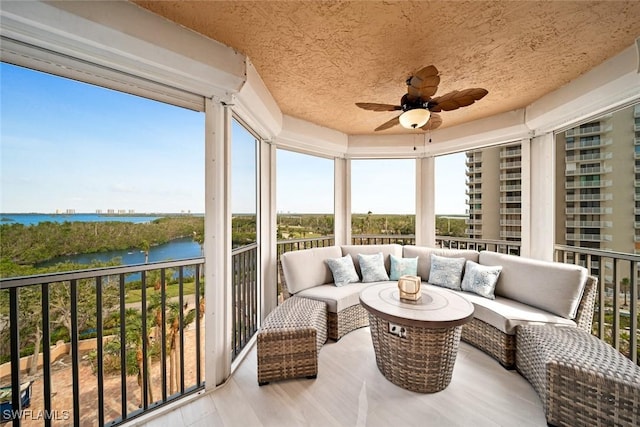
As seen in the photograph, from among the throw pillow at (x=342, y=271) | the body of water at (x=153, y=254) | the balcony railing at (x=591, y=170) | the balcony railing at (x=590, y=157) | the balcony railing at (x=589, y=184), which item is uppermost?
the balcony railing at (x=590, y=157)

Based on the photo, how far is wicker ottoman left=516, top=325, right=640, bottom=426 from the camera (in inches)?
52.3

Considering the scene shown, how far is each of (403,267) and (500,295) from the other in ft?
3.56

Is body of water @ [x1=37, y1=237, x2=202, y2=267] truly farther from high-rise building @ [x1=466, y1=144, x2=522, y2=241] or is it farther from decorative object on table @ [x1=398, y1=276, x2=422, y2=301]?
high-rise building @ [x1=466, y1=144, x2=522, y2=241]

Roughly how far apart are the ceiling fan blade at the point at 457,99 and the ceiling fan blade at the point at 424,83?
112mm

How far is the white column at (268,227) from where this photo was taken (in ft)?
9.80

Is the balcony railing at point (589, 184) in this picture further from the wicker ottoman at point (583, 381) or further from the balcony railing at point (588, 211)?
the wicker ottoman at point (583, 381)

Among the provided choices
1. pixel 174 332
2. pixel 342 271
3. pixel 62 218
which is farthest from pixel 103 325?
pixel 342 271

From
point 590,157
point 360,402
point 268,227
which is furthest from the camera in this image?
point 268,227

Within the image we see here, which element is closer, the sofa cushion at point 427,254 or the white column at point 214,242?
the white column at point 214,242

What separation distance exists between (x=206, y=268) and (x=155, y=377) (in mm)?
2192

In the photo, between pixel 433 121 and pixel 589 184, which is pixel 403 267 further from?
pixel 589 184

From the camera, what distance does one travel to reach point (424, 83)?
5.69 feet

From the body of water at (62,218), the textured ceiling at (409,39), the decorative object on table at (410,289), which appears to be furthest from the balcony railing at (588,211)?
the body of water at (62,218)

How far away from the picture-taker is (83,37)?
50.1 inches
